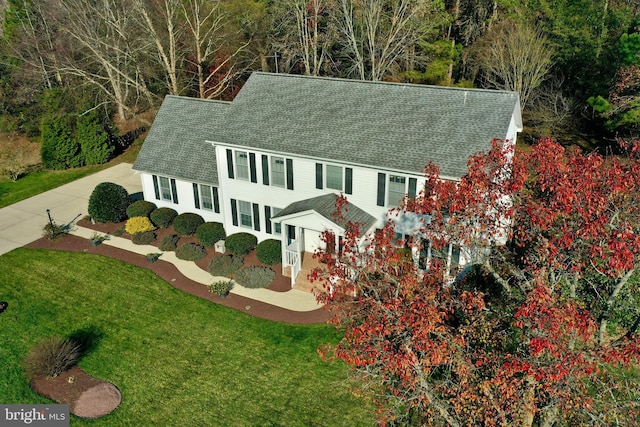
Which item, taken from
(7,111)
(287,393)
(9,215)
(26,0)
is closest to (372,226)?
(287,393)

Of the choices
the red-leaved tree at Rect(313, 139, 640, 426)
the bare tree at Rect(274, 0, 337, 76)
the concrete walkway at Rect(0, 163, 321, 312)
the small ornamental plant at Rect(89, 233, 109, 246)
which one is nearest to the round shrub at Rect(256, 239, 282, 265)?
the concrete walkway at Rect(0, 163, 321, 312)

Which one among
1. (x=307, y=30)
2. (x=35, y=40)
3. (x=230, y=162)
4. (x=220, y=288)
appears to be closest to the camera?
(x=220, y=288)

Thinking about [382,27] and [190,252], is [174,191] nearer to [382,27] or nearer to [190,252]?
[190,252]

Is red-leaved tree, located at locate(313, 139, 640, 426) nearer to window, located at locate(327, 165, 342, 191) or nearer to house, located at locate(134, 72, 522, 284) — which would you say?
house, located at locate(134, 72, 522, 284)

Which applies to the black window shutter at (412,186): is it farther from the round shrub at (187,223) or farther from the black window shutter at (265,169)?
the round shrub at (187,223)

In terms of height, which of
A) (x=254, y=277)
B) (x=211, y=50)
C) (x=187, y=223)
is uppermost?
(x=211, y=50)

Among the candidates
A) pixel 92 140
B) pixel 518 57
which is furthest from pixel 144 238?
pixel 518 57

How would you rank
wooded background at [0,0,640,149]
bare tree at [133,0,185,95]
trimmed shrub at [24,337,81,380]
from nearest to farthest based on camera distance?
trimmed shrub at [24,337,81,380], wooded background at [0,0,640,149], bare tree at [133,0,185,95]
